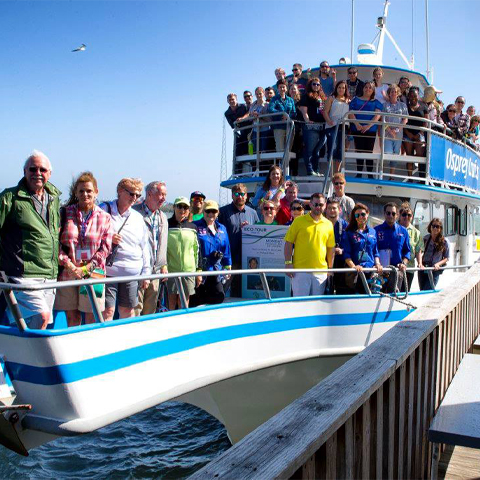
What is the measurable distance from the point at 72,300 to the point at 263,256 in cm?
295

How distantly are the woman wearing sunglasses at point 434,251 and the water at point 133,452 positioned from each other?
12.2 feet

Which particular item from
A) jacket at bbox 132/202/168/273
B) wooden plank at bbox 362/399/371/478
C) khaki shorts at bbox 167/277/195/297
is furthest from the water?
wooden plank at bbox 362/399/371/478

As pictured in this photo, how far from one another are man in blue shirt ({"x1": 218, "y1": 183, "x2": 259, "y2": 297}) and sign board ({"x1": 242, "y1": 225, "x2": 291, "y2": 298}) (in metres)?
0.11

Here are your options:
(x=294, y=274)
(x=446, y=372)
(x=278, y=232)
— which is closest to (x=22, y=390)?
(x=446, y=372)

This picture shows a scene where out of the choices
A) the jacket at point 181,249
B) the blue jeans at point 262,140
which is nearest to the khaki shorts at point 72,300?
the jacket at point 181,249

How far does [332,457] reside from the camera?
1.67m

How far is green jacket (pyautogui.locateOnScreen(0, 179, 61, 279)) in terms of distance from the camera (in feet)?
12.6

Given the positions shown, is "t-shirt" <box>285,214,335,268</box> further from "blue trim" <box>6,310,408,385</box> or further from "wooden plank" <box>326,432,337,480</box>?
"wooden plank" <box>326,432,337,480</box>

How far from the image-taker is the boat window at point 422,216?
9.74 metres

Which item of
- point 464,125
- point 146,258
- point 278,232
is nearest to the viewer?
point 146,258

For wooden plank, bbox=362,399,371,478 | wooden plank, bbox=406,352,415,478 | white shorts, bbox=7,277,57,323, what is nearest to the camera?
wooden plank, bbox=362,399,371,478

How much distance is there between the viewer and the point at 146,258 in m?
4.91

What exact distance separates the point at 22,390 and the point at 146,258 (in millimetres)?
1712

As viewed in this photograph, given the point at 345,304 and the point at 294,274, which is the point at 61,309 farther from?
the point at 345,304
